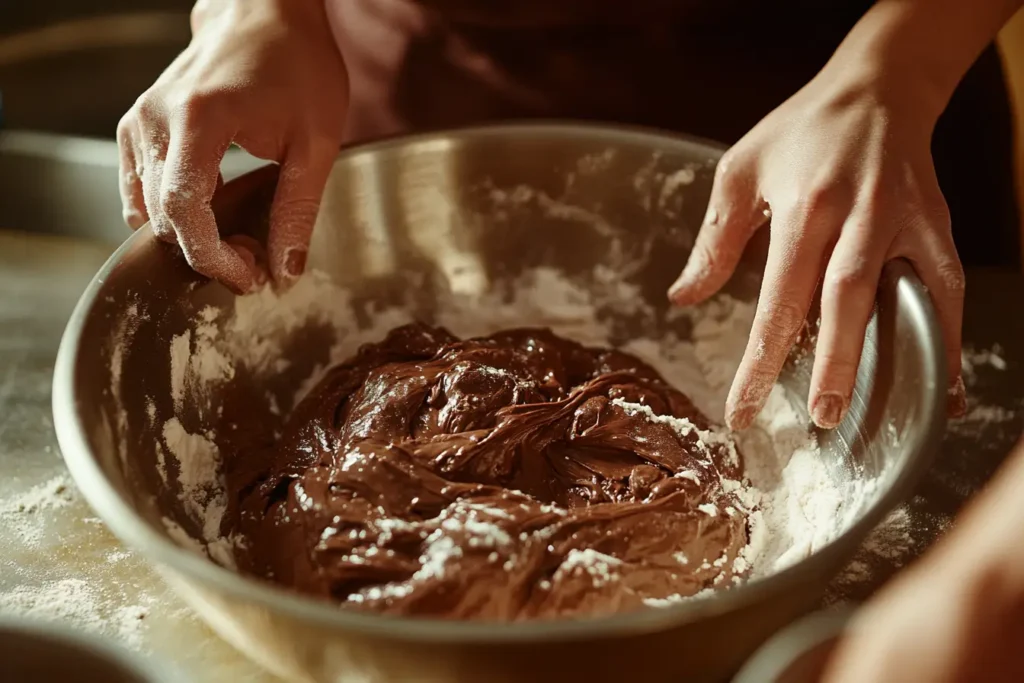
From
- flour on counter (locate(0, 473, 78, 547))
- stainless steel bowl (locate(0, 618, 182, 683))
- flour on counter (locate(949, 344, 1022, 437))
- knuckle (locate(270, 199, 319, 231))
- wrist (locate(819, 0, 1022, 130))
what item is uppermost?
wrist (locate(819, 0, 1022, 130))

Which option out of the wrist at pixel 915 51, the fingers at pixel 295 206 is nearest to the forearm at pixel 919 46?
the wrist at pixel 915 51

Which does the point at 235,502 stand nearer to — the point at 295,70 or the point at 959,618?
the point at 295,70

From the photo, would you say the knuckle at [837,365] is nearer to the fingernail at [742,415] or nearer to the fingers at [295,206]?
the fingernail at [742,415]

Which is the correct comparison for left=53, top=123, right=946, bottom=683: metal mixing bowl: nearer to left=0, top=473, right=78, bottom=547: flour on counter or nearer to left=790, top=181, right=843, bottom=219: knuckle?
left=790, top=181, right=843, bottom=219: knuckle

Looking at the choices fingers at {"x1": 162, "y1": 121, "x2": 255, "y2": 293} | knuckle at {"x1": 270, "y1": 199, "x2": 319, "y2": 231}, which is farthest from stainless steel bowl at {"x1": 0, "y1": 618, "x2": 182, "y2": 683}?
knuckle at {"x1": 270, "y1": 199, "x2": 319, "y2": 231}

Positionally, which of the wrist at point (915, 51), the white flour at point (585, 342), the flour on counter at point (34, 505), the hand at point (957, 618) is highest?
the wrist at point (915, 51)

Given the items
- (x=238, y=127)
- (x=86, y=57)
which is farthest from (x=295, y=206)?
(x=86, y=57)
